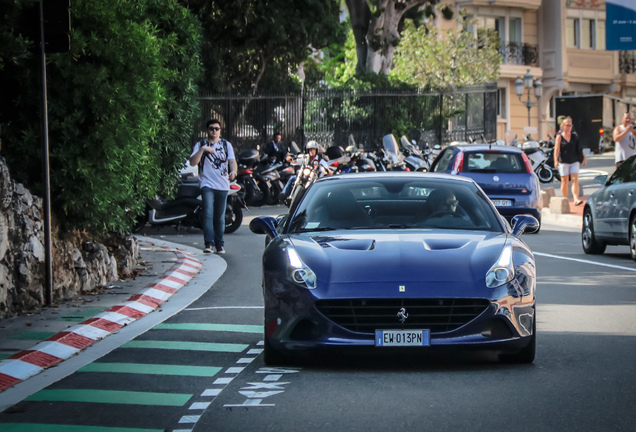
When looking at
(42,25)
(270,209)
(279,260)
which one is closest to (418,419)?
(279,260)

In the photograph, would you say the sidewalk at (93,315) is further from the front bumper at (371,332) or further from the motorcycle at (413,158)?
the motorcycle at (413,158)

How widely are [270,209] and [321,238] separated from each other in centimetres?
2100

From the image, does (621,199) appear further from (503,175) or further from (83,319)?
(83,319)

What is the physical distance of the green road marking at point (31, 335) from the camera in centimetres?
991

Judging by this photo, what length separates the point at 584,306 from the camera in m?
12.1

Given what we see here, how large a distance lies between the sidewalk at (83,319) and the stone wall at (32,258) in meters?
0.16

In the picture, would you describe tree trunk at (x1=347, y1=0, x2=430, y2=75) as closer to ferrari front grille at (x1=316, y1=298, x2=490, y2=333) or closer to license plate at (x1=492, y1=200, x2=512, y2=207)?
license plate at (x1=492, y1=200, x2=512, y2=207)

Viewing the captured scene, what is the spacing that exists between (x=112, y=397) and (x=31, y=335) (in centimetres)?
261

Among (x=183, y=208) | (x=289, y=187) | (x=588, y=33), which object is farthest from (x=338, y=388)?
(x=588, y=33)

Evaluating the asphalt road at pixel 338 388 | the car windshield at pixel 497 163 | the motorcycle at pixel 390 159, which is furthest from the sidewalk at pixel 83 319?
the motorcycle at pixel 390 159

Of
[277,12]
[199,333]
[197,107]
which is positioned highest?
[277,12]

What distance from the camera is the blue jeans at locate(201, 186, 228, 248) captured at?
18.4m

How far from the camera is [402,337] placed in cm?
816

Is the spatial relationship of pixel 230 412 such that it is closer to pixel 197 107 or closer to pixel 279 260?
pixel 279 260
